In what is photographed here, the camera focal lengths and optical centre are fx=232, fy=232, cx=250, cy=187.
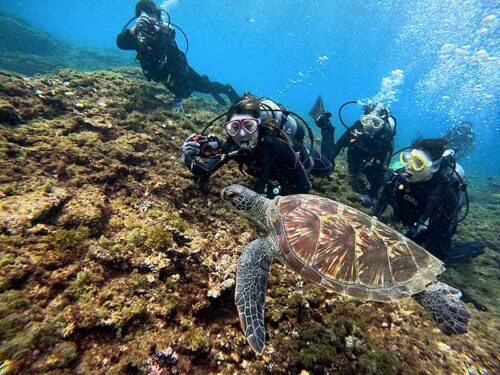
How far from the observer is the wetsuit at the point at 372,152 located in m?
7.66

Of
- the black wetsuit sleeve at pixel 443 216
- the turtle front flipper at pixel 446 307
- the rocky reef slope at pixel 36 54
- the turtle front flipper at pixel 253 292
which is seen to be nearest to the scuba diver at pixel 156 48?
the turtle front flipper at pixel 253 292

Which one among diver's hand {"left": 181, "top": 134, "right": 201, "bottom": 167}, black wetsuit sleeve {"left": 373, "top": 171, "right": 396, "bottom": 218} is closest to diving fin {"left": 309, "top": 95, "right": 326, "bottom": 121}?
Answer: black wetsuit sleeve {"left": 373, "top": 171, "right": 396, "bottom": 218}

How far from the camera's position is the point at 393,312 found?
3.20 metres

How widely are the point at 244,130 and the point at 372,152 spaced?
5622 mm

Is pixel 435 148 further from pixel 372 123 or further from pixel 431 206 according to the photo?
pixel 372 123

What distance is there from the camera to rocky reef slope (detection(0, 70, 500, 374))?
2037 mm

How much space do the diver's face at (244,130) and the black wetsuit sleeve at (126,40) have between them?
758 cm

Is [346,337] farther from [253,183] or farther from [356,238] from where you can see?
[253,183]

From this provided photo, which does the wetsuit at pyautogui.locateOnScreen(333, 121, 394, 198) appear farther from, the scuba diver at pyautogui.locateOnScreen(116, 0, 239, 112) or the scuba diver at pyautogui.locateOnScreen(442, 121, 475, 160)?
the scuba diver at pyautogui.locateOnScreen(442, 121, 475, 160)

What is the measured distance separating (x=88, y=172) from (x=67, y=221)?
1222 mm

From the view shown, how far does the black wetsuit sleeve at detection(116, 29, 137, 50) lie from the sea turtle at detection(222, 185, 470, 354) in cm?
948

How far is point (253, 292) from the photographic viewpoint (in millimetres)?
2533

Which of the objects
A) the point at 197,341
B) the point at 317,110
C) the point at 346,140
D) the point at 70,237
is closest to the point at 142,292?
the point at 197,341

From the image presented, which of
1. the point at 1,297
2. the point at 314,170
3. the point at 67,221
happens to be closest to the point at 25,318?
the point at 1,297
